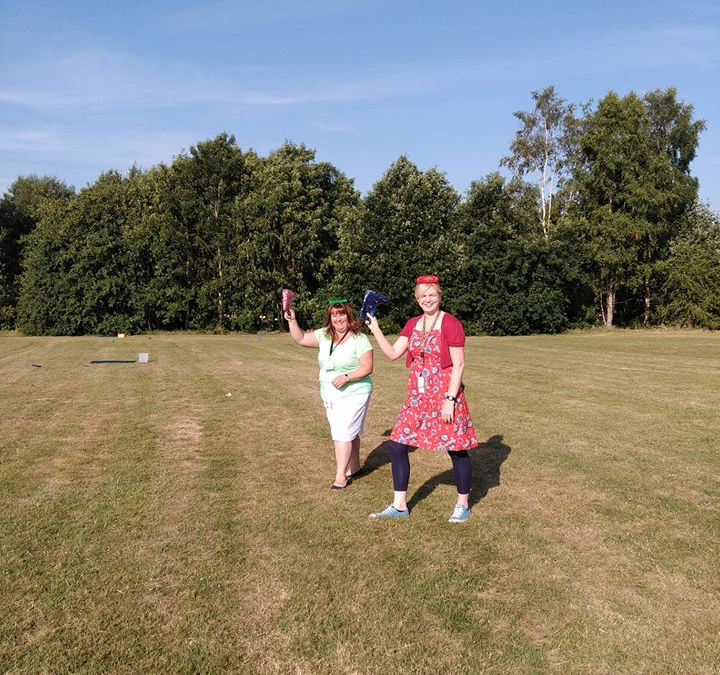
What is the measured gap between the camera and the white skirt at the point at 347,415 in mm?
6215

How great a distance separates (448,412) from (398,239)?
3735cm

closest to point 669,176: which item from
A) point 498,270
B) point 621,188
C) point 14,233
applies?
point 621,188

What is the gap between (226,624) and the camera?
358 centimetres

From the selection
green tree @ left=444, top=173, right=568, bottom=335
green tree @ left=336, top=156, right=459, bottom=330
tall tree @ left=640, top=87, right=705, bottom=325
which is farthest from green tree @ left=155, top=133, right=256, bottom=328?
tall tree @ left=640, top=87, right=705, bottom=325

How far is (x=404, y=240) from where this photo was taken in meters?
41.8

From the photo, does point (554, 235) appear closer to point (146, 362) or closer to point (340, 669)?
point (146, 362)

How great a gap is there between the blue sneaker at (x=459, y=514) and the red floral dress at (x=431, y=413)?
1.97 feet

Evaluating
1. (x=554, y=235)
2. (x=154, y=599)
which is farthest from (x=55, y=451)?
(x=554, y=235)

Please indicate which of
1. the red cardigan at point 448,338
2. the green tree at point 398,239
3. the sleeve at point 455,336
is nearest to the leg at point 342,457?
the red cardigan at point 448,338

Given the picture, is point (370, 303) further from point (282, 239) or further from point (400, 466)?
point (282, 239)

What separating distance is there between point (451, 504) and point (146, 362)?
649 inches

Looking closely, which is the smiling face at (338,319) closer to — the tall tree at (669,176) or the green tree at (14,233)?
the tall tree at (669,176)

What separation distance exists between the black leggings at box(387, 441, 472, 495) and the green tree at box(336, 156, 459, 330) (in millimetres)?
35309

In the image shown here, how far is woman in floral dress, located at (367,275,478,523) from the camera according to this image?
16.9ft
